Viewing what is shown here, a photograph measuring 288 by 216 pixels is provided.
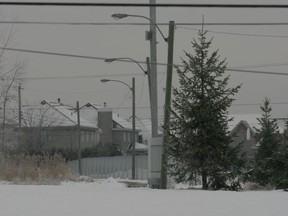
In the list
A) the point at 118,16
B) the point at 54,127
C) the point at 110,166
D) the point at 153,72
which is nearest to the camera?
the point at 153,72

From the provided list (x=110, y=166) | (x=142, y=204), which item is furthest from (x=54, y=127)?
(x=142, y=204)

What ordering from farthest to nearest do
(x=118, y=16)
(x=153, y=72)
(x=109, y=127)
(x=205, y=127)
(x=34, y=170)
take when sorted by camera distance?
(x=109, y=127), (x=118, y=16), (x=34, y=170), (x=153, y=72), (x=205, y=127)

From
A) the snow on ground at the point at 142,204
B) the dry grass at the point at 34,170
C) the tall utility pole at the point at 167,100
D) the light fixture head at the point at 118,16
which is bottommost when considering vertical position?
the snow on ground at the point at 142,204

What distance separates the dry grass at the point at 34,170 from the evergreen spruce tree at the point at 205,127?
6082mm

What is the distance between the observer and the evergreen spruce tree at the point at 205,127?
57.0 ft

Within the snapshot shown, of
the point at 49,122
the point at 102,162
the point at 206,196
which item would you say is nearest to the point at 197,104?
the point at 206,196

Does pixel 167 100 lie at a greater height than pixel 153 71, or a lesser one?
lesser

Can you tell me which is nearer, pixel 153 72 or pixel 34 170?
pixel 153 72

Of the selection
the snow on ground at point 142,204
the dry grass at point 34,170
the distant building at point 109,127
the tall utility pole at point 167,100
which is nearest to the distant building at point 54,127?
the distant building at point 109,127

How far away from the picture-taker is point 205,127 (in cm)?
1738

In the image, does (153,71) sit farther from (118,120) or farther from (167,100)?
(118,120)

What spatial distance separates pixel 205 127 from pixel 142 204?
618 cm

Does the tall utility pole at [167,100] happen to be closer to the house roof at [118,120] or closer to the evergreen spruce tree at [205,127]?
the evergreen spruce tree at [205,127]

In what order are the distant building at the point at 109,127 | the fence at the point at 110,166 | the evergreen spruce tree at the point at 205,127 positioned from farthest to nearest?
the distant building at the point at 109,127 < the fence at the point at 110,166 < the evergreen spruce tree at the point at 205,127
